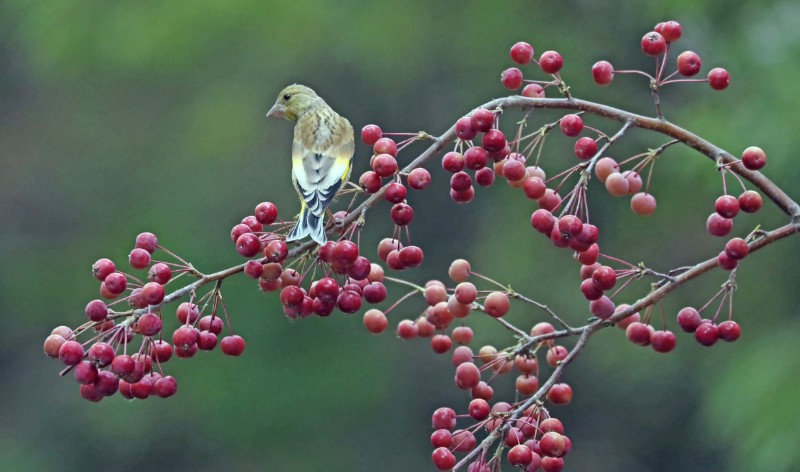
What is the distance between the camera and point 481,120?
1728 millimetres

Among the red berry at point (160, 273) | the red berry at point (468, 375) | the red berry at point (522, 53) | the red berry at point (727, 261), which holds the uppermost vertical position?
the red berry at point (522, 53)

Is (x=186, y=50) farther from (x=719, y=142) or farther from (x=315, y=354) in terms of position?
(x=719, y=142)

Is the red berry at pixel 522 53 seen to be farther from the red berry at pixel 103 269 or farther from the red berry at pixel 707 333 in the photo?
the red berry at pixel 103 269

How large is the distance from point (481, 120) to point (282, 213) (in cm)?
850

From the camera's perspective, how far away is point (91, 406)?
10625mm

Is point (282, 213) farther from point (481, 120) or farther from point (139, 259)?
point (481, 120)

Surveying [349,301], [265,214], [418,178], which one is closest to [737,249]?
[418,178]

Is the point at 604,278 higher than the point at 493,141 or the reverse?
the reverse

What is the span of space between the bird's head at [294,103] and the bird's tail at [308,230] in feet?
3.74

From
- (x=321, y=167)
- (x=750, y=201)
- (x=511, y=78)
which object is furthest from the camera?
(x=321, y=167)

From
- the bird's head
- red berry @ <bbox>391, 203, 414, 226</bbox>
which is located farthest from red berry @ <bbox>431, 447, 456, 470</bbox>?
the bird's head

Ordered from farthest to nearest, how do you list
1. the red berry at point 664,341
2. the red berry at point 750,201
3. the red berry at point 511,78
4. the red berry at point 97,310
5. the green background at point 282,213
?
the green background at point 282,213, the red berry at point 664,341, the red berry at point 511,78, the red berry at point 750,201, the red berry at point 97,310

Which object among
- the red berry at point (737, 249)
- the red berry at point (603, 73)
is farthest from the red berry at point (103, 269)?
the red berry at point (737, 249)

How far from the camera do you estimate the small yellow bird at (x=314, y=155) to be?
1.96 meters
